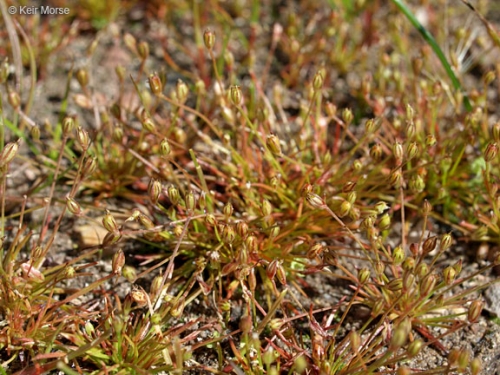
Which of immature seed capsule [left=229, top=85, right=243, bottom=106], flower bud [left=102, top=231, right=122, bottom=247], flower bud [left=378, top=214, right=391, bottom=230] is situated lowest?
flower bud [left=102, top=231, right=122, bottom=247]

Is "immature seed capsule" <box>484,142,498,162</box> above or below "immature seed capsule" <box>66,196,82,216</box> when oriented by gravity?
above

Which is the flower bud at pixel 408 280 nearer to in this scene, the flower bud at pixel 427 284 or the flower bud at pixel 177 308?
the flower bud at pixel 427 284

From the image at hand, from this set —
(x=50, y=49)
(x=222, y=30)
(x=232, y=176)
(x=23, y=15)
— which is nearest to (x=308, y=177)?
(x=232, y=176)

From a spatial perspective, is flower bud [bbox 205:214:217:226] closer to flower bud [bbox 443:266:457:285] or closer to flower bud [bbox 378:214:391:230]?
flower bud [bbox 378:214:391:230]

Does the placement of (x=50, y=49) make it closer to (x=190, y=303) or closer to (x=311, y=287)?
(x=190, y=303)

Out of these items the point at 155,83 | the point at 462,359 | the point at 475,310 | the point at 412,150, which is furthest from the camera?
the point at 155,83

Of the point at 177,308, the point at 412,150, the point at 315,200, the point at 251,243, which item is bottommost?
the point at 177,308

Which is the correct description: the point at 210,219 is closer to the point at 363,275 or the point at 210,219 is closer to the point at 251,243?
the point at 251,243

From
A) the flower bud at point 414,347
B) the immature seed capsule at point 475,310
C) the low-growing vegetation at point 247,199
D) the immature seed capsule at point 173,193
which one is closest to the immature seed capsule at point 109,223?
the low-growing vegetation at point 247,199

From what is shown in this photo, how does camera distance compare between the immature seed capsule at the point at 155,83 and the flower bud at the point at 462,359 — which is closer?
the flower bud at the point at 462,359

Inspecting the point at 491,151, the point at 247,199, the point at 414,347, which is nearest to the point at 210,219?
the point at 247,199

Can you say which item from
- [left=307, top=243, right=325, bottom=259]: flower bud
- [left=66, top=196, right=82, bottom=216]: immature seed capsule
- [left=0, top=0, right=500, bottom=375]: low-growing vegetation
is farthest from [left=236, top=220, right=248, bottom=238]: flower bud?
[left=66, top=196, right=82, bottom=216]: immature seed capsule
